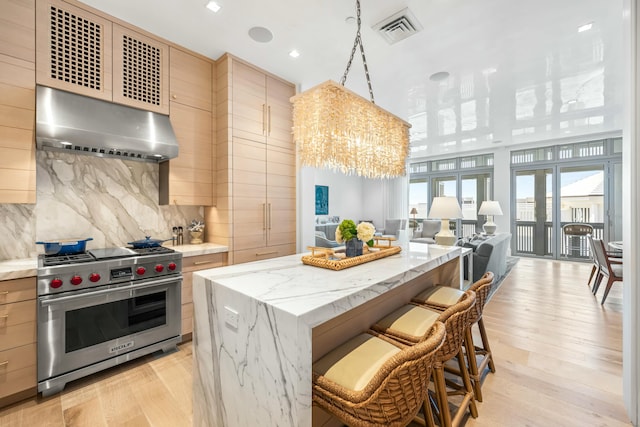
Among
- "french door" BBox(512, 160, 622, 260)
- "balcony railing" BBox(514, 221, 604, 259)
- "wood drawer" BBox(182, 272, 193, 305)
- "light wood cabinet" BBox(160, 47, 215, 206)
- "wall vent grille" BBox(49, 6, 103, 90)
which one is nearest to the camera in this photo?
"wall vent grille" BBox(49, 6, 103, 90)

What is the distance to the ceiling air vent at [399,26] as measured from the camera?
2.28 meters

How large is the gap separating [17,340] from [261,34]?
119 inches

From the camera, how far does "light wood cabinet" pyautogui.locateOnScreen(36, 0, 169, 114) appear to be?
85.9 inches

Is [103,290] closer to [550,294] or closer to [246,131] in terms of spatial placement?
[246,131]

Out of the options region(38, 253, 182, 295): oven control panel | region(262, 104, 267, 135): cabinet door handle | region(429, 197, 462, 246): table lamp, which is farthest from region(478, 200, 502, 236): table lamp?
region(38, 253, 182, 295): oven control panel

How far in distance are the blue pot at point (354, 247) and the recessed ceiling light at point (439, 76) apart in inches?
101

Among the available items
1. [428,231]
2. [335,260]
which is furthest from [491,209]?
[335,260]

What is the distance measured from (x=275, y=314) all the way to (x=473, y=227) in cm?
848

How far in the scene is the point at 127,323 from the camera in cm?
231

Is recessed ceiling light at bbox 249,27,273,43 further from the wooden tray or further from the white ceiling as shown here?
the wooden tray

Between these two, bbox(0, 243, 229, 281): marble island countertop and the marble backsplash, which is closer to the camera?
bbox(0, 243, 229, 281): marble island countertop

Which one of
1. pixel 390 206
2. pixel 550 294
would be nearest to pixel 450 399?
pixel 550 294

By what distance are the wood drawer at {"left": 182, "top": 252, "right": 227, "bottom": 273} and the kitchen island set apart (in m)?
1.21

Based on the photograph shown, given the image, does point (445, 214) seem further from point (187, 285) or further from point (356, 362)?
point (187, 285)
